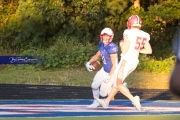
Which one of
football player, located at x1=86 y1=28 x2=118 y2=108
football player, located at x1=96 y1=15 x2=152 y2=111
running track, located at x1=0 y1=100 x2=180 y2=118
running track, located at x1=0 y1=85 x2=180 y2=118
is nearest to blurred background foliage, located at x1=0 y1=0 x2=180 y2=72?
running track, located at x1=0 y1=85 x2=180 y2=118

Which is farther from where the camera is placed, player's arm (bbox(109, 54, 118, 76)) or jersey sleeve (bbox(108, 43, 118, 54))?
jersey sleeve (bbox(108, 43, 118, 54))

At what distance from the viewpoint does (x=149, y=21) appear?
23953 millimetres

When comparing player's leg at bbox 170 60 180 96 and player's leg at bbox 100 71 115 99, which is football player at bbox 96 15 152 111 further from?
player's leg at bbox 170 60 180 96

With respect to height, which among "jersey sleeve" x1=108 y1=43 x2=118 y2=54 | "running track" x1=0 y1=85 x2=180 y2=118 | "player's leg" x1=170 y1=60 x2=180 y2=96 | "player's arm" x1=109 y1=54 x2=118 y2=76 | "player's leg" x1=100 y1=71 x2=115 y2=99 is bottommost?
"running track" x1=0 y1=85 x2=180 y2=118

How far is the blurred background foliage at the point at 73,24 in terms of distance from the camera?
22578 mm

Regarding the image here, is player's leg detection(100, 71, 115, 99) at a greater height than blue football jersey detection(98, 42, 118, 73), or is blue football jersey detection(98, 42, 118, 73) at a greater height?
blue football jersey detection(98, 42, 118, 73)

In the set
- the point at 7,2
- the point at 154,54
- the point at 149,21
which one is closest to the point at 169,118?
the point at 149,21

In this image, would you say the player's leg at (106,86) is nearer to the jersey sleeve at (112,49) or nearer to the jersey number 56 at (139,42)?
the jersey sleeve at (112,49)

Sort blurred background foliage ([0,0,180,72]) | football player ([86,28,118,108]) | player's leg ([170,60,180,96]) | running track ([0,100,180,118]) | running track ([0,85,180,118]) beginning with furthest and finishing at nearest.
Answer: blurred background foliage ([0,0,180,72]) < football player ([86,28,118,108]) < running track ([0,85,180,118]) < running track ([0,100,180,118]) < player's leg ([170,60,180,96])

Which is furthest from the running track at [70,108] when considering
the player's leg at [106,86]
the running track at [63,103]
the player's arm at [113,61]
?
the player's arm at [113,61]

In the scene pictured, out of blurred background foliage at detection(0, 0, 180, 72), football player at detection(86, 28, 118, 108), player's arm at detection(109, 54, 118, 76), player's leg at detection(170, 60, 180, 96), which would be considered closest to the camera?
player's leg at detection(170, 60, 180, 96)

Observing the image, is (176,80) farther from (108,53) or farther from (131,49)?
(108,53)

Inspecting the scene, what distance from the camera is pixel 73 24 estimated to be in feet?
79.9

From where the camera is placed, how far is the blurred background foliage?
2258cm
